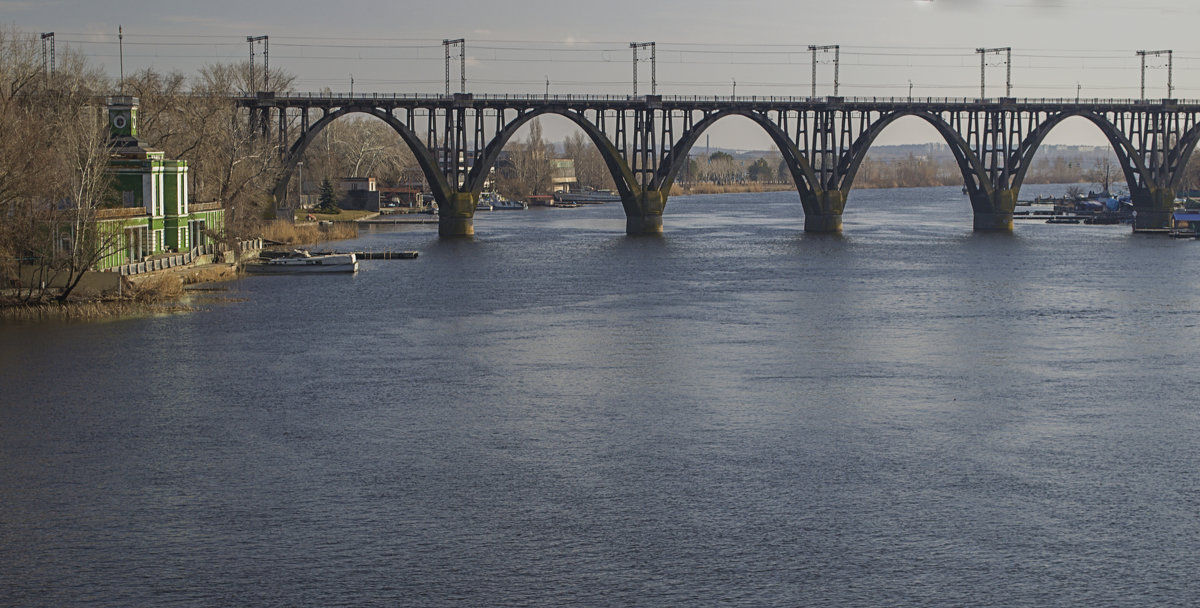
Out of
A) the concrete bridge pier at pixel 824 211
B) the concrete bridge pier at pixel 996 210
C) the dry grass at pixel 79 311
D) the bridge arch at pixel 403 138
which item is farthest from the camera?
the concrete bridge pier at pixel 996 210

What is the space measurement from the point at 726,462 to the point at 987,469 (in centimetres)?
545

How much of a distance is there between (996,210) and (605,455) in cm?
10426

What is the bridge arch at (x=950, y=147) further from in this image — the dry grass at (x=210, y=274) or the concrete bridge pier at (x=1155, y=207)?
the dry grass at (x=210, y=274)

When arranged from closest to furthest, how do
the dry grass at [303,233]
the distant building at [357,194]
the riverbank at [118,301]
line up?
the riverbank at [118,301] < the dry grass at [303,233] < the distant building at [357,194]

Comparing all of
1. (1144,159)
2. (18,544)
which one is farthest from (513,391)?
(1144,159)

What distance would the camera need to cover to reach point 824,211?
12119 cm

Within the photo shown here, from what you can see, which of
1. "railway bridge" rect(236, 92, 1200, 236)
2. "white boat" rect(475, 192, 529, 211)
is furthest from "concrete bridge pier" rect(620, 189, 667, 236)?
"white boat" rect(475, 192, 529, 211)

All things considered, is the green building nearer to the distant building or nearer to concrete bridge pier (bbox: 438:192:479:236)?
concrete bridge pier (bbox: 438:192:479:236)

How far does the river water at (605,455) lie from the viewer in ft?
74.2

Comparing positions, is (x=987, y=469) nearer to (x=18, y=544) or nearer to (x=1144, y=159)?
(x=18, y=544)

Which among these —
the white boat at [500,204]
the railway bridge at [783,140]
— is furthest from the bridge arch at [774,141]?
the white boat at [500,204]

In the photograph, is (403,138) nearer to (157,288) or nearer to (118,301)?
(157,288)

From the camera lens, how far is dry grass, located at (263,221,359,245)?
98250 mm

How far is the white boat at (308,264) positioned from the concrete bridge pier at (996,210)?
2719 inches
